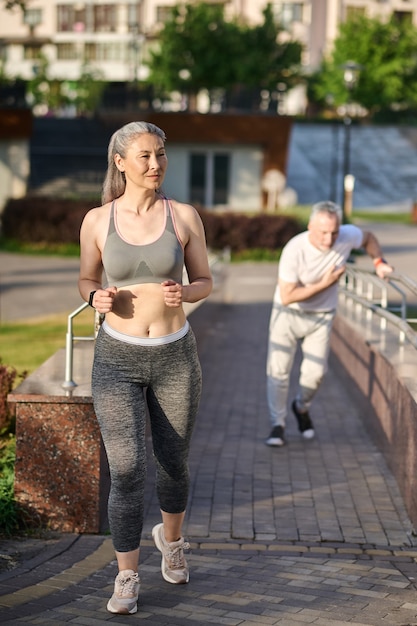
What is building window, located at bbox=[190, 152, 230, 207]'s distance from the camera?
4378cm

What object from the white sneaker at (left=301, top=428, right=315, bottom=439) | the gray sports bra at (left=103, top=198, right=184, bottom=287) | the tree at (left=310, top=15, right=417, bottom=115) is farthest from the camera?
the tree at (left=310, top=15, right=417, bottom=115)

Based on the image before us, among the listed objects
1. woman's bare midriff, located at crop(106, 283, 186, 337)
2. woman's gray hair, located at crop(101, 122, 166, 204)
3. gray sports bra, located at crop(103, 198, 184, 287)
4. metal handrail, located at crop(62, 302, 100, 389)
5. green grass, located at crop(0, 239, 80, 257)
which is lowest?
green grass, located at crop(0, 239, 80, 257)

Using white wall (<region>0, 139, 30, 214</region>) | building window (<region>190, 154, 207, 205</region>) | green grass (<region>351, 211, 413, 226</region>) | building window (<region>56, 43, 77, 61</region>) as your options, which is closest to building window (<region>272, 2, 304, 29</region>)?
building window (<region>56, 43, 77, 61</region>)

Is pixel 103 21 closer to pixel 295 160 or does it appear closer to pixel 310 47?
pixel 310 47

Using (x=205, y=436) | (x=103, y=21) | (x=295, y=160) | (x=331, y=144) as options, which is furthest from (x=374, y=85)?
(x=205, y=436)

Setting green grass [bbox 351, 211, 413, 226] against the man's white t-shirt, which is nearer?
the man's white t-shirt

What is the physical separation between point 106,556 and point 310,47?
3441 inches

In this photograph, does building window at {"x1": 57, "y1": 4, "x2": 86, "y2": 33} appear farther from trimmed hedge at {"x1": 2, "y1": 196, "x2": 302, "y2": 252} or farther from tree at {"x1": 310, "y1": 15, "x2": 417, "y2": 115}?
trimmed hedge at {"x1": 2, "y1": 196, "x2": 302, "y2": 252}

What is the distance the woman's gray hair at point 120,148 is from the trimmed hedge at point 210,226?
25186 millimetres

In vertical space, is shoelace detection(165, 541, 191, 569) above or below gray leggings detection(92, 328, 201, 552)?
below

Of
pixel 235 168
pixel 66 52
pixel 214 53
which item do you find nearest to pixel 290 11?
pixel 66 52

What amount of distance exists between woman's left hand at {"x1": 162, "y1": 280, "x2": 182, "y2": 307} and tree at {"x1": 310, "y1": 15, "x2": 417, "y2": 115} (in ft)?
238

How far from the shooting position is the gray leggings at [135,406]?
5090 millimetres

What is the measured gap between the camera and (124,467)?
5102 millimetres
